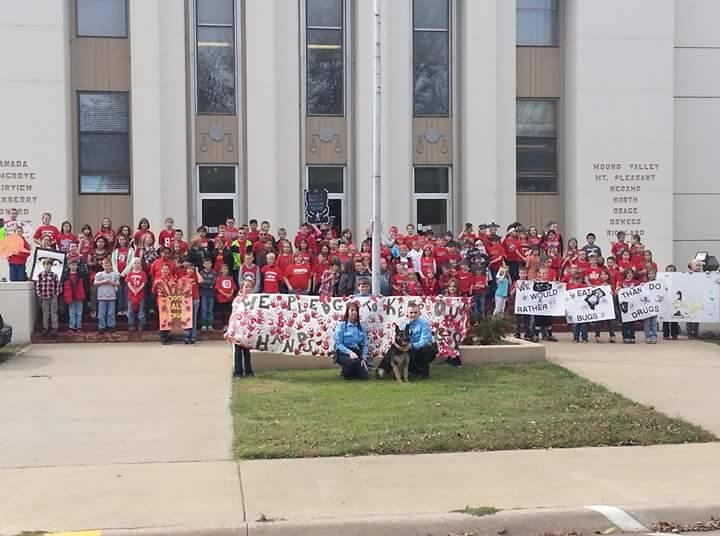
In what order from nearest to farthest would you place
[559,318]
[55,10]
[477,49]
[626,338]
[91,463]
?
[91,463], [626,338], [559,318], [55,10], [477,49]

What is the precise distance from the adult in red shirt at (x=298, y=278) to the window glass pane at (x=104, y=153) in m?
8.67

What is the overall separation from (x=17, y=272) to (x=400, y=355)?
947cm

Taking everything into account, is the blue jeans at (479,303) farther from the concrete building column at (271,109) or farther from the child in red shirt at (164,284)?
the concrete building column at (271,109)

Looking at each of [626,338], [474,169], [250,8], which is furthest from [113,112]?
[626,338]

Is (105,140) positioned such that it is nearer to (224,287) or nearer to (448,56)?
(224,287)

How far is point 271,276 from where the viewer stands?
16922mm

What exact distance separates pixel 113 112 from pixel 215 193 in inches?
141

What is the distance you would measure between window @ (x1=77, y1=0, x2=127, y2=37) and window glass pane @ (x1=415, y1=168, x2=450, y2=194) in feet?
30.0

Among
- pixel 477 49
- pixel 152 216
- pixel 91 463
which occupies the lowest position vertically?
pixel 91 463

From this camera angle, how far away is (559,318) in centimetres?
1881

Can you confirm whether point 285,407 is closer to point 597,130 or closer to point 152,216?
point 152,216

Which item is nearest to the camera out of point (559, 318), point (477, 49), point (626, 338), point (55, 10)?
point (626, 338)

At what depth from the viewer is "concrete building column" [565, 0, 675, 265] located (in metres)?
24.0

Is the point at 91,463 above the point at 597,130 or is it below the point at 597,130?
below
